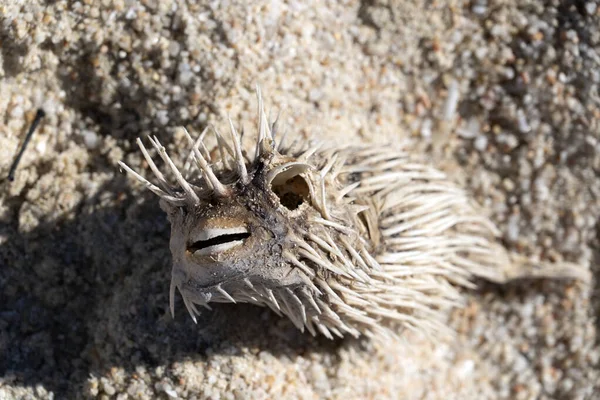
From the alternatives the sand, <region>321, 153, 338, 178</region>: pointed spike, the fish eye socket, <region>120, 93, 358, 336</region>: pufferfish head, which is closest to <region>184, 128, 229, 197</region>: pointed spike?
<region>120, 93, 358, 336</region>: pufferfish head

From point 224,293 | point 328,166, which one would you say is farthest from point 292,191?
point 224,293

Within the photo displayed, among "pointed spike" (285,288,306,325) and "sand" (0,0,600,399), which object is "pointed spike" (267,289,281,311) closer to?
"pointed spike" (285,288,306,325)

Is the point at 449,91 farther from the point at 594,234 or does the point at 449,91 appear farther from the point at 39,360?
the point at 39,360

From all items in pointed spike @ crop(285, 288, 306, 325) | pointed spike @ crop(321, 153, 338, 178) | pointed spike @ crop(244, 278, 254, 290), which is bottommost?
pointed spike @ crop(285, 288, 306, 325)

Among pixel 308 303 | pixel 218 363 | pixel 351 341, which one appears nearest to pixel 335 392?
pixel 351 341

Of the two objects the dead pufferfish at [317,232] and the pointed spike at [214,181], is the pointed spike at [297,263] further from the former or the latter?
the pointed spike at [214,181]

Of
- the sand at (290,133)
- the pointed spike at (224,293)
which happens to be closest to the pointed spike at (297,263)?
the pointed spike at (224,293)
